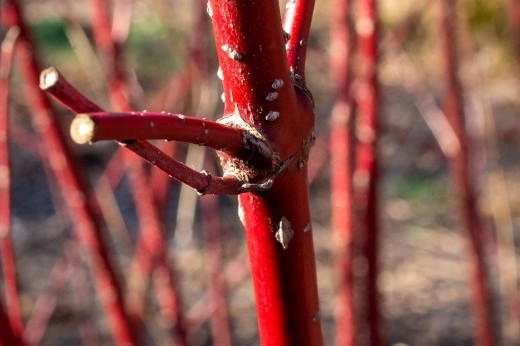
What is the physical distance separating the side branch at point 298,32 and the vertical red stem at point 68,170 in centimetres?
54

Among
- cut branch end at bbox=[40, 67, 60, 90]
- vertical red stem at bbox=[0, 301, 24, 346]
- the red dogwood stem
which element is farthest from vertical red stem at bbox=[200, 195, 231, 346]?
cut branch end at bbox=[40, 67, 60, 90]

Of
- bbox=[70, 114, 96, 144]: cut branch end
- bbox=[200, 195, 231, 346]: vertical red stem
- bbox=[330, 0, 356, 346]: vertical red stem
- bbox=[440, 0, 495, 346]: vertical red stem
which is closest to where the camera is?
bbox=[70, 114, 96, 144]: cut branch end

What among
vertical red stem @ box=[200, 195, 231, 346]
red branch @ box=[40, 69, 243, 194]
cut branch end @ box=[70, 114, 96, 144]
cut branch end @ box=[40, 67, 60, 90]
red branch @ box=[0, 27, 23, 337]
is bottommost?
cut branch end @ box=[70, 114, 96, 144]

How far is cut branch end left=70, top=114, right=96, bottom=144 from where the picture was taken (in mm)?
319

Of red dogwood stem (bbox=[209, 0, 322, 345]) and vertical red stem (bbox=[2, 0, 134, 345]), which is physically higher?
vertical red stem (bbox=[2, 0, 134, 345])

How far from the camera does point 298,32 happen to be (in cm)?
45

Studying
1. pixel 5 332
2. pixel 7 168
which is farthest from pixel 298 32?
pixel 7 168

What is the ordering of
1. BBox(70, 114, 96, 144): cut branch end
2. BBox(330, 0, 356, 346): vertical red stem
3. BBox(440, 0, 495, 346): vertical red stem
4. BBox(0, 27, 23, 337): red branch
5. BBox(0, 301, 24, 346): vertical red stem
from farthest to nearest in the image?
BBox(440, 0, 495, 346): vertical red stem < BBox(330, 0, 356, 346): vertical red stem < BBox(0, 27, 23, 337): red branch < BBox(0, 301, 24, 346): vertical red stem < BBox(70, 114, 96, 144): cut branch end

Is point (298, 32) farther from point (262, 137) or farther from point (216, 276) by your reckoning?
point (216, 276)

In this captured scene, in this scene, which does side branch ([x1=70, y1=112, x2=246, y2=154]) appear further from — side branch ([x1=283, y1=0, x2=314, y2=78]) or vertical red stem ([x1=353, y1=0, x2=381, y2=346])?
vertical red stem ([x1=353, y1=0, x2=381, y2=346])

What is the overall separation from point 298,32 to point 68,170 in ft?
2.10

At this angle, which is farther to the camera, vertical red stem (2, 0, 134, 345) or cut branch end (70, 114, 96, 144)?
vertical red stem (2, 0, 134, 345)

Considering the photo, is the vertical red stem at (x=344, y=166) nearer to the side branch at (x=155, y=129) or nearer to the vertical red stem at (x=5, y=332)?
the vertical red stem at (x=5, y=332)

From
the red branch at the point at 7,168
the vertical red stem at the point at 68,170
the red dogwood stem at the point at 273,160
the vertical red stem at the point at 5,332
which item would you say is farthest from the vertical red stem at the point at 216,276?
the red dogwood stem at the point at 273,160
